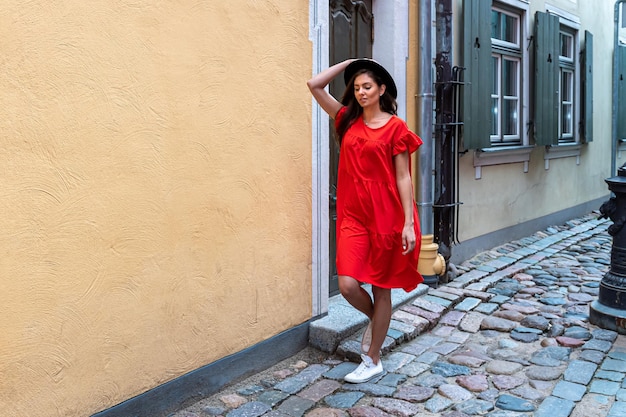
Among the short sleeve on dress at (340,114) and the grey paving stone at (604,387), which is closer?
the grey paving stone at (604,387)

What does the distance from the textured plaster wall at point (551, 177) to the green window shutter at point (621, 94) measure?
29 cm

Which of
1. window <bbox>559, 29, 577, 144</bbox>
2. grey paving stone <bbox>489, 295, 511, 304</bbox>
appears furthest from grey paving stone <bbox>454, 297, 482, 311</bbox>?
window <bbox>559, 29, 577, 144</bbox>

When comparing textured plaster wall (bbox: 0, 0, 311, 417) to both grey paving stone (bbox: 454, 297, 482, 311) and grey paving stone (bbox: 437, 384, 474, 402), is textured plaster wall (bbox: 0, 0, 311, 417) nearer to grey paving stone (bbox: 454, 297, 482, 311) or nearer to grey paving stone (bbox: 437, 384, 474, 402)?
grey paving stone (bbox: 437, 384, 474, 402)

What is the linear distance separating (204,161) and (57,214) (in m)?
0.95

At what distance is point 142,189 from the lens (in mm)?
3264

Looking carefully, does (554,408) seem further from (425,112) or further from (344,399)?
(425,112)

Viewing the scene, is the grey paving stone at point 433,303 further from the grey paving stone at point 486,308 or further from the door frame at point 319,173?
the door frame at point 319,173

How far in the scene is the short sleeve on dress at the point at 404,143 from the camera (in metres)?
3.68

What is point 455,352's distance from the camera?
14.9 feet

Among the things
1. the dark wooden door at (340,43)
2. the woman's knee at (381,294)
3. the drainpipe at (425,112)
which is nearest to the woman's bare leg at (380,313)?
the woman's knee at (381,294)

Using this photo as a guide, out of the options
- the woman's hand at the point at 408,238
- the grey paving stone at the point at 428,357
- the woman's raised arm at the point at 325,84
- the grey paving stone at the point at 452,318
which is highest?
the woman's raised arm at the point at 325,84

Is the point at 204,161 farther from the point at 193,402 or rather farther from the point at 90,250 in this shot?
the point at 193,402

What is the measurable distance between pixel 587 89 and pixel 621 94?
2227 mm

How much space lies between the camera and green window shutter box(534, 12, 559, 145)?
8594 mm
